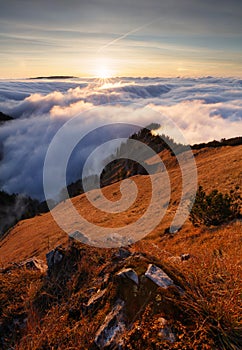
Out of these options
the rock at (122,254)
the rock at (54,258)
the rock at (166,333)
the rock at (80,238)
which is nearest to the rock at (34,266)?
the rock at (54,258)

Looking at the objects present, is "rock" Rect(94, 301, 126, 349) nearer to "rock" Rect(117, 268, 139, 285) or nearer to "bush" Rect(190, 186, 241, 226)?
"rock" Rect(117, 268, 139, 285)

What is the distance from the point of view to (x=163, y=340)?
3256 mm

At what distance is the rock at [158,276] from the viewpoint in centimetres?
393

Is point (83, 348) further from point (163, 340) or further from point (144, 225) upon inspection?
point (144, 225)

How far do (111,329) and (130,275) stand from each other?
0.81m

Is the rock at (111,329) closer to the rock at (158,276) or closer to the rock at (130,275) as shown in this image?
the rock at (130,275)

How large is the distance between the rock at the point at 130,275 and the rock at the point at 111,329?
0.39 metres

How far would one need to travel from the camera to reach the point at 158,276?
13.4 ft

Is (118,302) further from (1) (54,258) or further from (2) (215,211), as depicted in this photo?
(2) (215,211)

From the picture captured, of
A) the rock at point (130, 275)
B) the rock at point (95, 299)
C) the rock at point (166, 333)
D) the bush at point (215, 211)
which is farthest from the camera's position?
the bush at point (215, 211)

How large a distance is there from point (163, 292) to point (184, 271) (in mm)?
943

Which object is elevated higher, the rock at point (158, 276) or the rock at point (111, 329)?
the rock at point (158, 276)

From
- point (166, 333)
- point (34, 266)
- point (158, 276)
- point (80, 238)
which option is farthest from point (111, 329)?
point (34, 266)

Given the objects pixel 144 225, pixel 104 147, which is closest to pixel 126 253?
pixel 144 225
